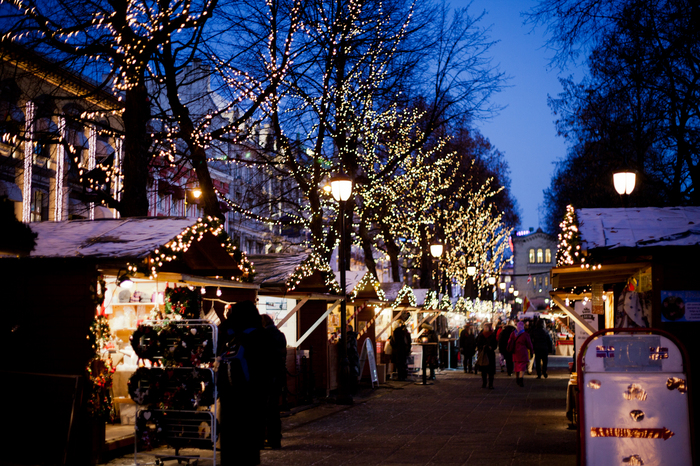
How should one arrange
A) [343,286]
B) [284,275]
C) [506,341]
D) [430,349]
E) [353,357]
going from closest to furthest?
[284,275], [343,286], [353,357], [430,349], [506,341]

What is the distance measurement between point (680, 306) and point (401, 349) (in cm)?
1918

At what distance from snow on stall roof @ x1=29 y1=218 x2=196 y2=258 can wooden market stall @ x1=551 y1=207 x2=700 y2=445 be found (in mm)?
5573

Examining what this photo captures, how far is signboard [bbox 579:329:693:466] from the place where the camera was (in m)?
8.18

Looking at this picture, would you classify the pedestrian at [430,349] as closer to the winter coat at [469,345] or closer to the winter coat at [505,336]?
the winter coat at [505,336]

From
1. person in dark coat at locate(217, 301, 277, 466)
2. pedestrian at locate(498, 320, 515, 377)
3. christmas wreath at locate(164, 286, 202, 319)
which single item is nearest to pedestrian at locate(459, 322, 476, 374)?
pedestrian at locate(498, 320, 515, 377)

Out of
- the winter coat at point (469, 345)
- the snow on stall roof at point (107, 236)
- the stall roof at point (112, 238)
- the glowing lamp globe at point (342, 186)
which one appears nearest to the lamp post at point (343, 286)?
the glowing lamp globe at point (342, 186)

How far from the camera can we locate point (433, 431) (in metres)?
13.7

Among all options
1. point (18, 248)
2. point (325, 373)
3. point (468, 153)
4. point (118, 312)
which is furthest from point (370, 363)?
point (468, 153)

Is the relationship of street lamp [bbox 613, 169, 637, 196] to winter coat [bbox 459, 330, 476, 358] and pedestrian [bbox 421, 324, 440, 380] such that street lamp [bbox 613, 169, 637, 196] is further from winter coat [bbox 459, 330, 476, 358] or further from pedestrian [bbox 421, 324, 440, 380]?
winter coat [bbox 459, 330, 476, 358]

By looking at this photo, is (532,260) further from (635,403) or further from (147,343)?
(635,403)

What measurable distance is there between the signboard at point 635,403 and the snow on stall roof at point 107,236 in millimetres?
5780

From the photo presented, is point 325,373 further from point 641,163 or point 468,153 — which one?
point 468,153

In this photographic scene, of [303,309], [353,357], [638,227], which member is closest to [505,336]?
[353,357]

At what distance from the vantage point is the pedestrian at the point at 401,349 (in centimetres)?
2783
